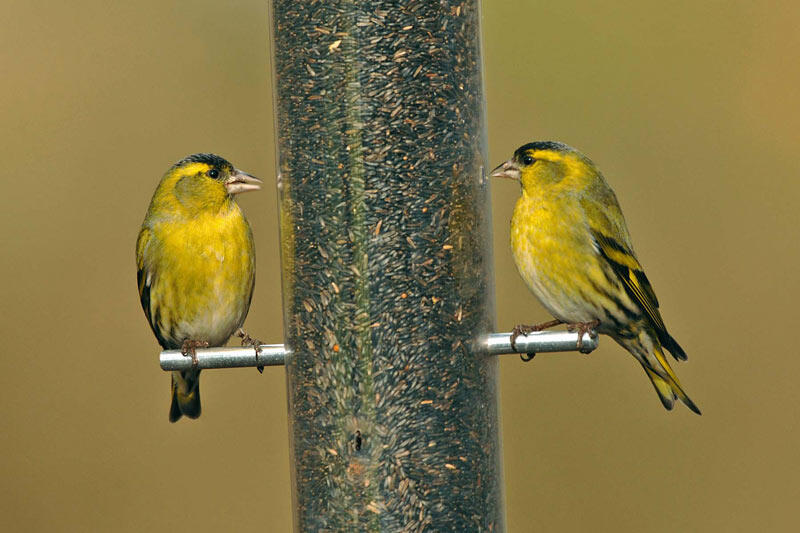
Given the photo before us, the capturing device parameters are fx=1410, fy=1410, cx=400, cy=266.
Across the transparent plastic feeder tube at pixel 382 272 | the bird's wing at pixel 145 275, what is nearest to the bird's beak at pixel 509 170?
the transparent plastic feeder tube at pixel 382 272

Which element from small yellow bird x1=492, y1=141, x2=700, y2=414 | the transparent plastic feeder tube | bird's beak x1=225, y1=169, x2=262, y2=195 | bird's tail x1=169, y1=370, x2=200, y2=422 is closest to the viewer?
the transparent plastic feeder tube

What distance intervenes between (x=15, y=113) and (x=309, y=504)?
6.38m

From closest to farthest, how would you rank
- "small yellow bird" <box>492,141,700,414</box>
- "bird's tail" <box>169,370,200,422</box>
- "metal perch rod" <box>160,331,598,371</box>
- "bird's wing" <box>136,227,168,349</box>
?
1. "metal perch rod" <box>160,331,598,371</box>
2. "small yellow bird" <box>492,141,700,414</box>
3. "bird's wing" <box>136,227,168,349</box>
4. "bird's tail" <box>169,370,200,422</box>

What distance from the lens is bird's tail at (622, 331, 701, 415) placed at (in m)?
5.68

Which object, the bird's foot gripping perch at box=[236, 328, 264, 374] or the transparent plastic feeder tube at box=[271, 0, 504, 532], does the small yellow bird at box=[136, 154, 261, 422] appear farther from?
the transparent plastic feeder tube at box=[271, 0, 504, 532]

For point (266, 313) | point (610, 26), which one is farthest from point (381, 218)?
point (610, 26)

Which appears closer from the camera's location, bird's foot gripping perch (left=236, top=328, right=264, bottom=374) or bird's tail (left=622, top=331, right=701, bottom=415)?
bird's foot gripping perch (left=236, top=328, right=264, bottom=374)

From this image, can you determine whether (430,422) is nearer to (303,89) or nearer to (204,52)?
(303,89)

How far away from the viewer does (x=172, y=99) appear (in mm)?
9977

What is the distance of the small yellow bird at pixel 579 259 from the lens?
563 cm

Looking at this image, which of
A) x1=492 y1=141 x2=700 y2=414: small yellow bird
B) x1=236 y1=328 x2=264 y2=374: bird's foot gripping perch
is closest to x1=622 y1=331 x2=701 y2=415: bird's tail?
x1=492 y1=141 x2=700 y2=414: small yellow bird

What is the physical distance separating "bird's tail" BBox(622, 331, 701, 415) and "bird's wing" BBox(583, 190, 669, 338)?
3.7 inches

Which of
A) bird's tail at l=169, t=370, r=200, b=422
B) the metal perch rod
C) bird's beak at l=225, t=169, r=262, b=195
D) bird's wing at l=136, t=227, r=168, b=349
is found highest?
bird's beak at l=225, t=169, r=262, b=195

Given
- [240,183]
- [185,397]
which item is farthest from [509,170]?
[185,397]
